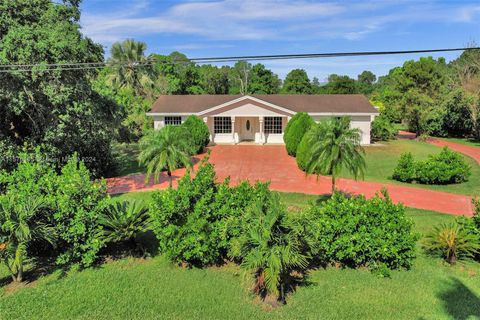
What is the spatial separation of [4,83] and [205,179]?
997 cm

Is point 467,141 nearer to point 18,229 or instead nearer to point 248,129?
point 248,129

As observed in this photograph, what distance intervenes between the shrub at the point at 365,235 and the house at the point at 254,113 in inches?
803

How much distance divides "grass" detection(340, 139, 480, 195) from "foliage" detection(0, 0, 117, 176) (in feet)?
41.8

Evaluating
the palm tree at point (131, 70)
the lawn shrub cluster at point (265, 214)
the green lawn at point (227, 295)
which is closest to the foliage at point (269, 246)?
the lawn shrub cluster at point (265, 214)

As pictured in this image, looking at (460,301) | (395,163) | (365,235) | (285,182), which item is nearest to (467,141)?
(395,163)

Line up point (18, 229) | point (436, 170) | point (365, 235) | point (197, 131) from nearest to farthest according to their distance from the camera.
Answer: point (18, 229) < point (365, 235) < point (436, 170) < point (197, 131)

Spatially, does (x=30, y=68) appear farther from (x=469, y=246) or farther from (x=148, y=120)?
(x=148, y=120)

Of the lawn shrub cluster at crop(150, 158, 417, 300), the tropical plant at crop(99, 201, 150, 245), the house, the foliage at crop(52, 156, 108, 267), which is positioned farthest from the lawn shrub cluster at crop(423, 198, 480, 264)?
the house

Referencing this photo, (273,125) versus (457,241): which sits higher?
(273,125)

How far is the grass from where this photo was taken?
16138 millimetres

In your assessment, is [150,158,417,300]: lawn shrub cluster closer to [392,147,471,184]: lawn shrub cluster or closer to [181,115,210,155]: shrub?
[392,147,471,184]: lawn shrub cluster

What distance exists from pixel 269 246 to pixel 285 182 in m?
10.4

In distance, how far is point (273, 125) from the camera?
2980 cm

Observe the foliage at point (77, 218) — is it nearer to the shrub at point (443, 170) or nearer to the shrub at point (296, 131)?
the shrub at point (443, 170)
